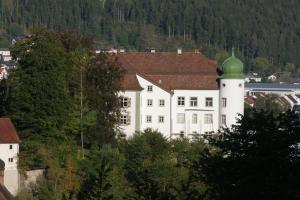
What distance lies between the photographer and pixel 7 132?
1640 inches

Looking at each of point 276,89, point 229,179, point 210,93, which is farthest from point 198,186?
point 276,89

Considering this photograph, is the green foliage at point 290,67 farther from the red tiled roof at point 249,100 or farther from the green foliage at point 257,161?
the green foliage at point 257,161

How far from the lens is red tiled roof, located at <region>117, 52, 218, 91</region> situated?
2127 inches

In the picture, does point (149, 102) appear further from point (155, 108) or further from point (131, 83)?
point (131, 83)

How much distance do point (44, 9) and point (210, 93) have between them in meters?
116

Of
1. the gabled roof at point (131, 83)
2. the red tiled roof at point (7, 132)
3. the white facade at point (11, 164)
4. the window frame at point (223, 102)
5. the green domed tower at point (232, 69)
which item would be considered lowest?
the white facade at point (11, 164)

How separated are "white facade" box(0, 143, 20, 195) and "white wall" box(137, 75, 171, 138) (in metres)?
12.9

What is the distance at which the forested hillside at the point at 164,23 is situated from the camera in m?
161

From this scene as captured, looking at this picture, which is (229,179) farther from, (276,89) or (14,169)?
(276,89)

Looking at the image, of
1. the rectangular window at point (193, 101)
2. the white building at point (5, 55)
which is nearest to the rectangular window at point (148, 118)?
the rectangular window at point (193, 101)

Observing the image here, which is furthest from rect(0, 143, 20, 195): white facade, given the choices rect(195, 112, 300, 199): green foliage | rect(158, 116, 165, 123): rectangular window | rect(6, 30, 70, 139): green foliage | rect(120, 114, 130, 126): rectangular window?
rect(195, 112, 300, 199): green foliage

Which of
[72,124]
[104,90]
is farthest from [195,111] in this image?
[72,124]

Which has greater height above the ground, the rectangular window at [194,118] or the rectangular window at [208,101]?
the rectangular window at [208,101]

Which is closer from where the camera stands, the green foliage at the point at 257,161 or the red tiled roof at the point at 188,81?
the green foliage at the point at 257,161
